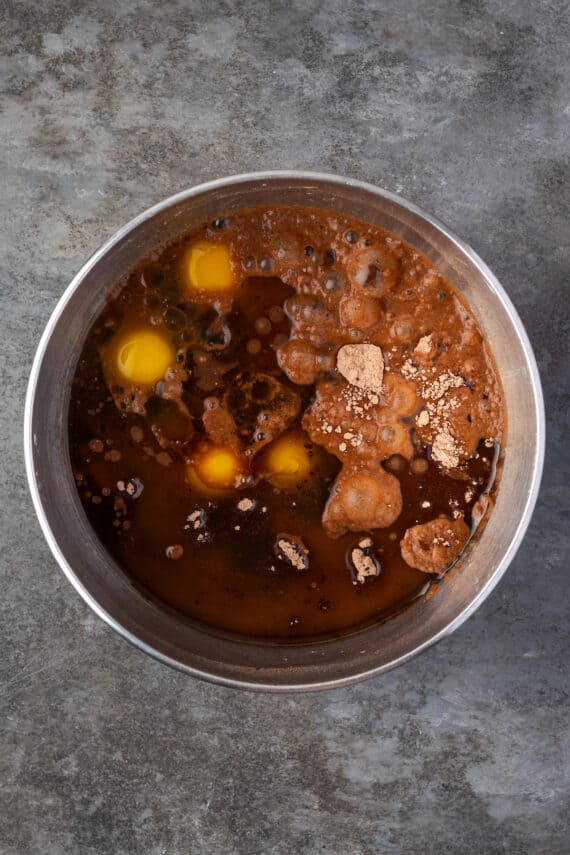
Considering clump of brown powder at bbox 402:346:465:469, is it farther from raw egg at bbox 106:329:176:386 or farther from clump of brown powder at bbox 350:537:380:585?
raw egg at bbox 106:329:176:386

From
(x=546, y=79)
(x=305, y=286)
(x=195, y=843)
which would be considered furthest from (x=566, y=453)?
(x=195, y=843)

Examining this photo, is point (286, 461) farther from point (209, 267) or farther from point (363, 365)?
point (209, 267)

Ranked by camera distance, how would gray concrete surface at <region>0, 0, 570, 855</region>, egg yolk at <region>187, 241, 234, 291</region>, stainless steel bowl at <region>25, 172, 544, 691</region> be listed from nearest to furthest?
1. stainless steel bowl at <region>25, 172, 544, 691</region>
2. egg yolk at <region>187, 241, 234, 291</region>
3. gray concrete surface at <region>0, 0, 570, 855</region>

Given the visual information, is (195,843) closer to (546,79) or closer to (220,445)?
(220,445)

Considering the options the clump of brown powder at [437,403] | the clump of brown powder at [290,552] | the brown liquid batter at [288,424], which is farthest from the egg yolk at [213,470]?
the clump of brown powder at [437,403]

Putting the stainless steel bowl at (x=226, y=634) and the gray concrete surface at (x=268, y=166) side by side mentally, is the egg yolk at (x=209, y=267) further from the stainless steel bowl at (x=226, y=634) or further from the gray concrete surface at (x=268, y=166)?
the gray concrete surface at (x=268, y=166)

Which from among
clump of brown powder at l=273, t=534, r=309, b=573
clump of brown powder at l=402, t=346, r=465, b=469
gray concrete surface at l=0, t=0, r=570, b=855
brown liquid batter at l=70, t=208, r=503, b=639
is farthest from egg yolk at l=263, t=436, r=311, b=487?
gray concrete surface at l=0, t=0, r=570, b=855
